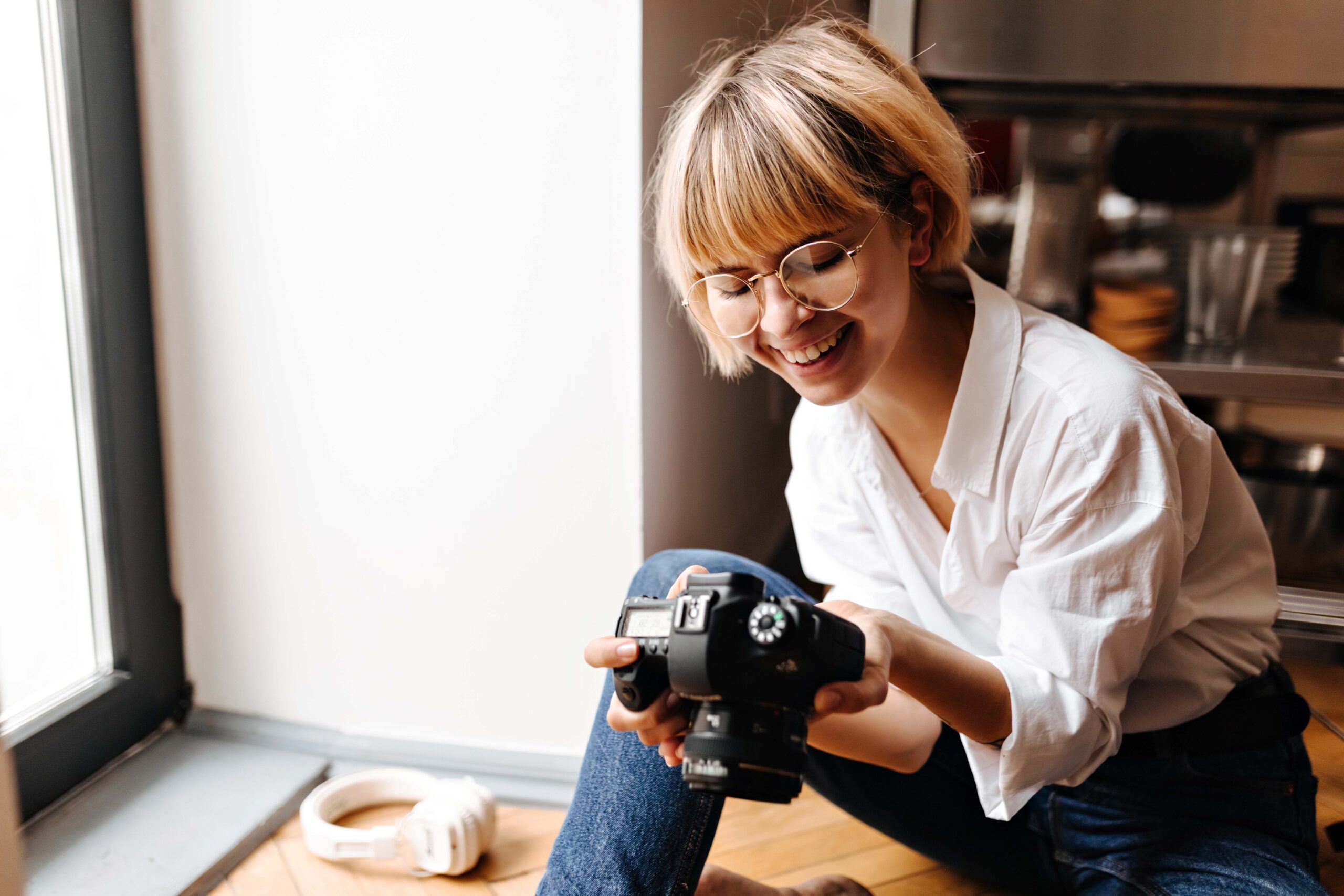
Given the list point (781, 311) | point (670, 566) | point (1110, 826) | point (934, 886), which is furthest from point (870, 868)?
point (781, 311)

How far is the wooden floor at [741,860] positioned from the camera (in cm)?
88

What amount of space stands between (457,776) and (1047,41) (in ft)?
3.15

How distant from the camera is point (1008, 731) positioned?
0.65m

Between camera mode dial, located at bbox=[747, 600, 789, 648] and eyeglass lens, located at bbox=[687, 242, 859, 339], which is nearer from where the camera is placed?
camera mode dial, located at bbox=[747, 600, 789, 648]

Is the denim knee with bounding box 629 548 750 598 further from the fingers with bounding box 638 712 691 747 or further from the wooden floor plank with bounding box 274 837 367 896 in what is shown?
the wooden floor plank with bounding box 274 837 367 896

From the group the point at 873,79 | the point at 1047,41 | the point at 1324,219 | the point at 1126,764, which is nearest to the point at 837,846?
the point at 1126,764

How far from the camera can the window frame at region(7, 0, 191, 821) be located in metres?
0.93

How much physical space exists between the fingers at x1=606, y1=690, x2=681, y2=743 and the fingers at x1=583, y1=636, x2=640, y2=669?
0.10ft

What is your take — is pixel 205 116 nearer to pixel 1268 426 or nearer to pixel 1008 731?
pixel 1008 731

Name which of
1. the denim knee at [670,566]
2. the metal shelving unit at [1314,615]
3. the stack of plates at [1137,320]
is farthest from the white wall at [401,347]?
the metal shelving unit at [1314,615]

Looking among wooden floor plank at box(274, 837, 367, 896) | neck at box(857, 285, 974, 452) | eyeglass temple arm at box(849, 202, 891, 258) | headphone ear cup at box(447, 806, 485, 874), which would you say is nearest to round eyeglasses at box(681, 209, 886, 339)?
eyeglass temple arm at box(849, 202, 891, 258)

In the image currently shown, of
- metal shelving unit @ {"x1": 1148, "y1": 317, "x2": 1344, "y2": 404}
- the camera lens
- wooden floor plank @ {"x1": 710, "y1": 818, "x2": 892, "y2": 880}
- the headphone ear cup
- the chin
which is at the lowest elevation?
wooden floor plank @ {"x1": 710, "y1": 818, "x2": 892, "y2": 880}

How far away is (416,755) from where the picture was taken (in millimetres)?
1058

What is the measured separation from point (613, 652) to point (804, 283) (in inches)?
10.8
